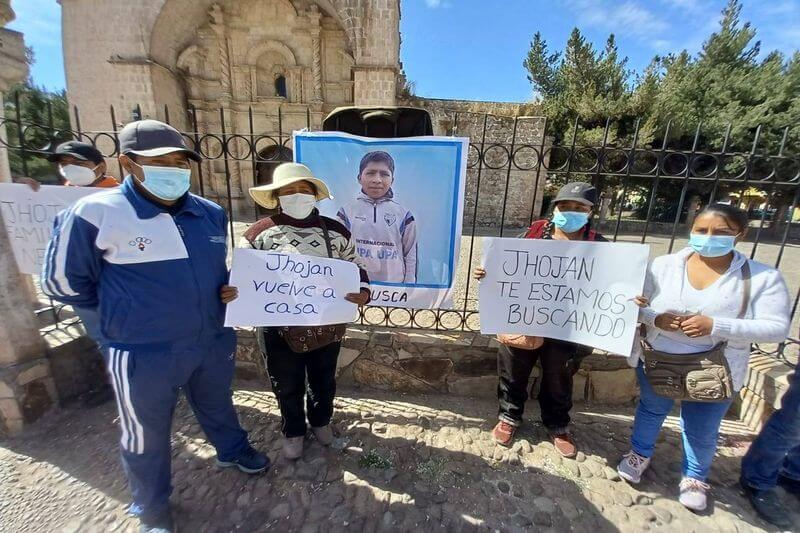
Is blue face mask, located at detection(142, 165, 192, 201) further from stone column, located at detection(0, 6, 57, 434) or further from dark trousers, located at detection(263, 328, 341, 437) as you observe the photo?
stone column, located at detection(0, 6, 57, 434)

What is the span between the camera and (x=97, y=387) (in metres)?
2.91

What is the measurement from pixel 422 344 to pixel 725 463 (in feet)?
7.66

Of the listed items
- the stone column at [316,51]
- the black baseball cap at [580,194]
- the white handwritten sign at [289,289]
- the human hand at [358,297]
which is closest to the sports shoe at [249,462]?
the white handwritten sign at [289,289]

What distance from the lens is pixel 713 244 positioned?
6.08 ft

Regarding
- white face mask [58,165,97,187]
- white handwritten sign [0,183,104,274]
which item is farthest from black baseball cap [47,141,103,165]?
white handwritten sign [0,183,104,274]

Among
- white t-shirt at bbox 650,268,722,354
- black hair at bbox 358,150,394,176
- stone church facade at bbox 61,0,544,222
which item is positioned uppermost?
stone church facade at bbox 61,0,544,222

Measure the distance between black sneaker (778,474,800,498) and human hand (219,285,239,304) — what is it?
3.65 m

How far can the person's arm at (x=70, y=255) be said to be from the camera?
1.55 metres

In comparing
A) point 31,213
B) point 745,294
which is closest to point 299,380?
point 31,213

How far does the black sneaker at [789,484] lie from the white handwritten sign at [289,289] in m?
3.00

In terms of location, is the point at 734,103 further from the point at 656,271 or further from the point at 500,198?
the point at 656,271

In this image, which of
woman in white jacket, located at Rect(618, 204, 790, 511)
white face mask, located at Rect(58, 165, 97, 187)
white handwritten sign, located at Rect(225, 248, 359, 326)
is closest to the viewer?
woman in white jacket, located at Rect(618, 204, 790, 511)

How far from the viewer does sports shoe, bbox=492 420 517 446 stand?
2541 mm

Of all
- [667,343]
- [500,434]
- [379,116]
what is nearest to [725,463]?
[667,343]
